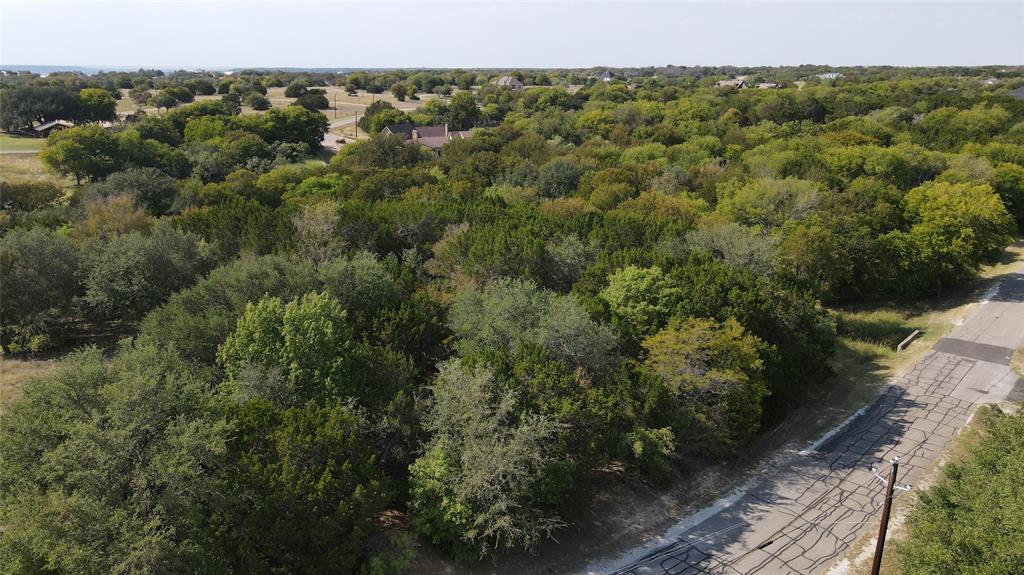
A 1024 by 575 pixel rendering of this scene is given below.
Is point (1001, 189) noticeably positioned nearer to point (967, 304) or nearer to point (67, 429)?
point (967, 304)

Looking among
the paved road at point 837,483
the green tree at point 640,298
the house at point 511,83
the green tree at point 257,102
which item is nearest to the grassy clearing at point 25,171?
the green tree at point 257,102

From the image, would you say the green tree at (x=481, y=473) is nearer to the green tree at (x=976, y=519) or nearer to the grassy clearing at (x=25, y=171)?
the green tree at (x=976, y=519)

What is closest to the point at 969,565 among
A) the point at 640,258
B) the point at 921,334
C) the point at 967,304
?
the point at 640,258

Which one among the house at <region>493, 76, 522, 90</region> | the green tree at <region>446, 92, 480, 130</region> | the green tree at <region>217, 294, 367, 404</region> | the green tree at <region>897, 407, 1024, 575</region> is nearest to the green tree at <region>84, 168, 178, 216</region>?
the green tree at <region>217, 294, 367, 404</region>

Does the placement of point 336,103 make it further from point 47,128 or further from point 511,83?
point 47,128

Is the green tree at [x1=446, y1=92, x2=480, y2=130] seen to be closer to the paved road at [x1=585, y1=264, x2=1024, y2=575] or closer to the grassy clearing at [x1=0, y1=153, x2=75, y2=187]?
the grassy clearing at [x1=0, y1=153, x2=75, y2=187]

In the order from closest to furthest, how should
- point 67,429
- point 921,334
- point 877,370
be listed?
point 67,429, point 877,370, point 921,334
